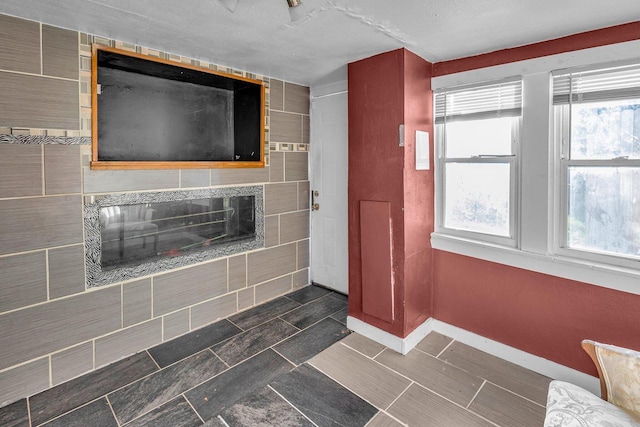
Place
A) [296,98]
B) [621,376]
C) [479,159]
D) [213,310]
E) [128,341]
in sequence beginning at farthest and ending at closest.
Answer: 1. [296,98]
2. [213,310]
3. [479,159]
4. [128,341]
5. [621,376]

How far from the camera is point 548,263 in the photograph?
237 centimetres

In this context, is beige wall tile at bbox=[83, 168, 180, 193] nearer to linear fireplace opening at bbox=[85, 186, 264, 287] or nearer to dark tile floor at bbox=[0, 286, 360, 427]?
linear fireplace opening at bbox=[85, 186, 264, 287]

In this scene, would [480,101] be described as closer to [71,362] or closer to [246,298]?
[246,298]

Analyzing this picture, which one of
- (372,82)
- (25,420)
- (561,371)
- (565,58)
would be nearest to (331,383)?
(561,371)

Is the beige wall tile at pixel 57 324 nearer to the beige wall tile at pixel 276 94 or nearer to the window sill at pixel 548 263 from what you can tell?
the beige wall tile at pixel 276 94

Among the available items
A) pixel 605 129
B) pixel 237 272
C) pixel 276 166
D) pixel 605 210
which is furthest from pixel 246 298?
pixel 605 129

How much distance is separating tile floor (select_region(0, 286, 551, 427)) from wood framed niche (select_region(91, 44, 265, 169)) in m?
1.44

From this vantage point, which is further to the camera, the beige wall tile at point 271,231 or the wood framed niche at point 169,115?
the beige wall tile at point 271,231

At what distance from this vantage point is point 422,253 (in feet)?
9.43

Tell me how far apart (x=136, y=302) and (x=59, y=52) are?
5.72 feet

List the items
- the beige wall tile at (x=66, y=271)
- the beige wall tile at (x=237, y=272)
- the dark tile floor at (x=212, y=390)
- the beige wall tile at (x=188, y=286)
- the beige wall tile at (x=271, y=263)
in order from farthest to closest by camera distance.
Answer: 1. the beige wall tile at (x=271, y=263)
2. the beige wall tile at (x=237, y=272)
3. the beige wall tile at (x=188, y=286)
4. the beige wall tile at (x=66, y=271)
5. the dark tile floor at (x=212, y=390)

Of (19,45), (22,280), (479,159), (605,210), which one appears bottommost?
(22,280)

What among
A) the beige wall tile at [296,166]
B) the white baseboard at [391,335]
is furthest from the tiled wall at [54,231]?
the white baseboard at [391,335]

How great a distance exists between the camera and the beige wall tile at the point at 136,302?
257 cm
